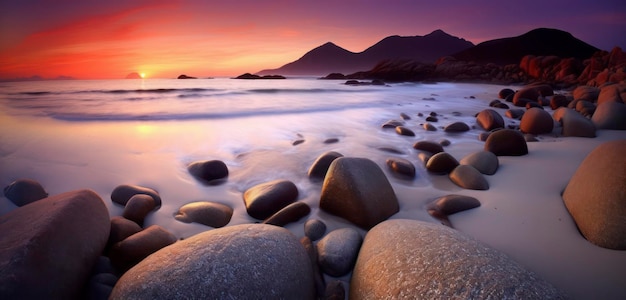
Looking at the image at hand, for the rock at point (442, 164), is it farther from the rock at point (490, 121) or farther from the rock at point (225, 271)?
the rock at point (490, 121)

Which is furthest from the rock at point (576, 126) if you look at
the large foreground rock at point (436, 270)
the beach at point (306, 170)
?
the large foreground rock at point (436, 270)

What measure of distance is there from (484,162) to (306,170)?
1.74 m

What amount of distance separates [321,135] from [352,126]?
3.48 ft

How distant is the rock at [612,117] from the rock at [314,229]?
4.90m

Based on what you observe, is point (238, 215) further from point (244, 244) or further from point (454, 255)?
point (454, 255)

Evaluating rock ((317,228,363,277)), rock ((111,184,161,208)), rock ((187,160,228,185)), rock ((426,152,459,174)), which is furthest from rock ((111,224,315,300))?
rock ((426,152,459,174))

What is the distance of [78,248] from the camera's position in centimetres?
140

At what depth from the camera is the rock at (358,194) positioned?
77.7 inches

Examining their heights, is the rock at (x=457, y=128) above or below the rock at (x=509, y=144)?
below

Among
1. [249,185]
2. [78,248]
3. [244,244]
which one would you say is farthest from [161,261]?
[249,185]

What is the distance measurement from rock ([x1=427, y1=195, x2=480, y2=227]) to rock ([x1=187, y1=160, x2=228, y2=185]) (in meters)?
1.94

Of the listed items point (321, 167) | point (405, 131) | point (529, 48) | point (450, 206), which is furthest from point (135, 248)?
point (529, 48)

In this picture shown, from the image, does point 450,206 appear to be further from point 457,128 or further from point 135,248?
point 457,128

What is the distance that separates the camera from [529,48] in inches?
3258
